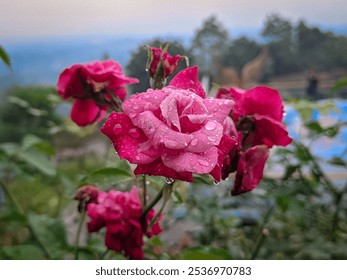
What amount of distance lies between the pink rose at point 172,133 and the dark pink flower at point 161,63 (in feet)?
0.20

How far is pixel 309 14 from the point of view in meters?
0.70

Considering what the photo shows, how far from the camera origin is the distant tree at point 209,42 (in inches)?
25.3

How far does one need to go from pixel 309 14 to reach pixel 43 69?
1.64 ft

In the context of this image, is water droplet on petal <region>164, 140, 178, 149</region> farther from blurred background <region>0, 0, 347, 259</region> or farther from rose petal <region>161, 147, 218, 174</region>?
blurred background <region>0, 0, 347, 259</region>

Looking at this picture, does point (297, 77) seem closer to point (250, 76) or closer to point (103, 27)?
point (250, 76)

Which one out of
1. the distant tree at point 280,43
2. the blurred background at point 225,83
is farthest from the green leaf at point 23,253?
the distant tree at point 280,43

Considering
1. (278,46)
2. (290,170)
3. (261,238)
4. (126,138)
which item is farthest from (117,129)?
(278,46)

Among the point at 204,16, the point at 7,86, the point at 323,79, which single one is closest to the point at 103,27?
the point at 204,16

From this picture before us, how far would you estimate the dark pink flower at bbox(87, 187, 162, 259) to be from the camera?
0.37m

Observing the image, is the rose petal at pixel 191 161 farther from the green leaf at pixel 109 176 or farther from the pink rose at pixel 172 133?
the green leaf at pixel 109 176

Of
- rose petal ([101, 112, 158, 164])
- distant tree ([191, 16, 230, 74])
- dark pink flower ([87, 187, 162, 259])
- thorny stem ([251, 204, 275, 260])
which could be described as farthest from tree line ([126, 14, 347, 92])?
rose petal ([101, 112, 158, 164])

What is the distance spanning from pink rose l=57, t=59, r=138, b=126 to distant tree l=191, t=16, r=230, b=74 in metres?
0.27

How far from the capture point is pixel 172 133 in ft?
0.73
